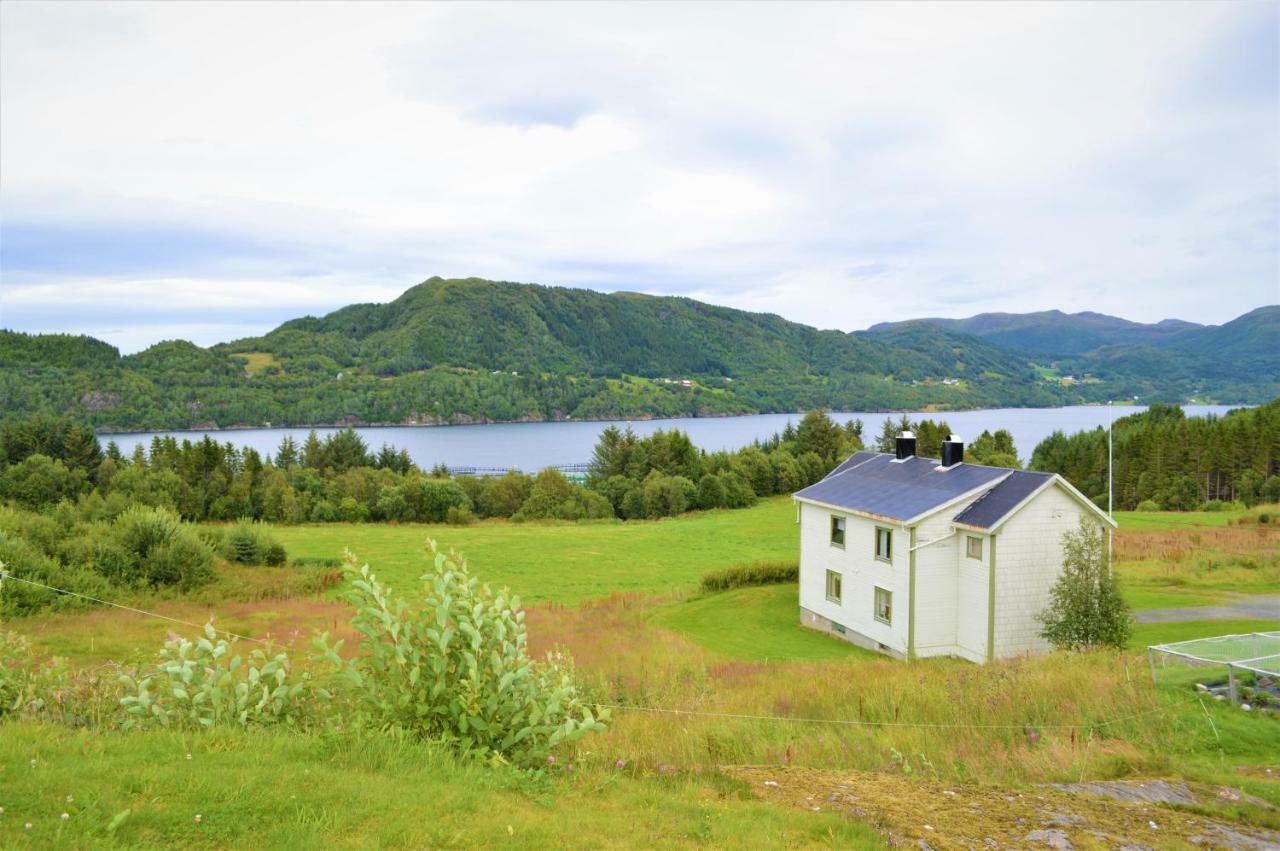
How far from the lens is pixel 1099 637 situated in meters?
16.8

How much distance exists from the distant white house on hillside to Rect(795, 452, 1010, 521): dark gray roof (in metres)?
0.06

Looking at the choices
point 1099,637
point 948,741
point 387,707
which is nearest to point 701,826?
point 387,707

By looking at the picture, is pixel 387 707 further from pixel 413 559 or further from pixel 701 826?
pixel 413 559

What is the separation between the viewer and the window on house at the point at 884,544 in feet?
66.9

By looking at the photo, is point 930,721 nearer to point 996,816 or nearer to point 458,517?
point 996,816

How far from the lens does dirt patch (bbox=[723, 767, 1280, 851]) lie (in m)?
5.17

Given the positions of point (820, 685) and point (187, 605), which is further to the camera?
point (187, 605)

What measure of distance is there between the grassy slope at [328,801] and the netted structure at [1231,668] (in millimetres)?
7763

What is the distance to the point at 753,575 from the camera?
Result: 1144 inches

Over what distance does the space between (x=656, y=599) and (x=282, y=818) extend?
23.8m

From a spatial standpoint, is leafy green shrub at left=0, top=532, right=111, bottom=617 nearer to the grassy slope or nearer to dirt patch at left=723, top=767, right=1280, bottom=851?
the grassy slope

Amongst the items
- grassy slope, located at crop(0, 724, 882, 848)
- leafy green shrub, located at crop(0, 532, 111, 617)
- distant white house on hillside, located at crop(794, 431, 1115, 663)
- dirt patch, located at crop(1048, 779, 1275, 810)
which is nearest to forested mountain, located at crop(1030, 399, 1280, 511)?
distant white house on hillside, located at crop(794, 431, 1115, 663)

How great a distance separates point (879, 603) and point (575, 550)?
21882 mm

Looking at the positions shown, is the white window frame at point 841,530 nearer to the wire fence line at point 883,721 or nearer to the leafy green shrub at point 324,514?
the wire fence line at point 883,721
